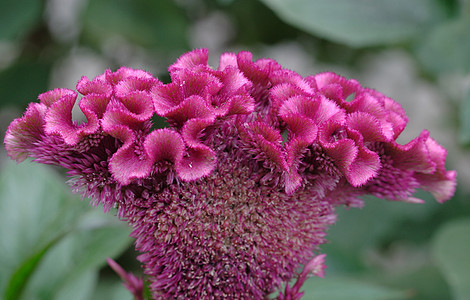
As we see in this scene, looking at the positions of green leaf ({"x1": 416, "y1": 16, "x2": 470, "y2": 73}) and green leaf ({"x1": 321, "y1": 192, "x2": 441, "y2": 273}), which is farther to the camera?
green leaf ({"x1": 321, "y1": 192, "x2": 441, "y2": 273})

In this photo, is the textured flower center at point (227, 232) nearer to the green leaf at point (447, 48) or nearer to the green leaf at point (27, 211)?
the green leaf at point (27, 211)

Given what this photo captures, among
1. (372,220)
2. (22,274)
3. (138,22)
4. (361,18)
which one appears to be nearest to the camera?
(22,274)

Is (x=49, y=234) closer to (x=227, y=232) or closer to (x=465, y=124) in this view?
(x=227, y=232)

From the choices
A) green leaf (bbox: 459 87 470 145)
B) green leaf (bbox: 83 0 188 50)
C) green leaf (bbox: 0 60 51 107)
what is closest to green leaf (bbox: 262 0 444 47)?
green leaf (bbox: 459 87 470 145)

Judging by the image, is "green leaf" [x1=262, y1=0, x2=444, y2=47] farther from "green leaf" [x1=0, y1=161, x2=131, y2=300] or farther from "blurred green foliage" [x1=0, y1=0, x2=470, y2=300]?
"green leaf" [x1=0, y1=161, x2=131, y2=300]

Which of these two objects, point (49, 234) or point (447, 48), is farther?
point (447, 48)

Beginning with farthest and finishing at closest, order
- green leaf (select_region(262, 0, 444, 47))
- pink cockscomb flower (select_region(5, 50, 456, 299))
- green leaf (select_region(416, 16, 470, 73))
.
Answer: green leaf (select_region(416, 16, 470, 73))
green leaf (select_region(262, 0, 444, 47))
pink cockscomb flower (select_region(5, 50, 456, 299))

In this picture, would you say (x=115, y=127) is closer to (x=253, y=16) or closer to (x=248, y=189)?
(x=248, y=189)

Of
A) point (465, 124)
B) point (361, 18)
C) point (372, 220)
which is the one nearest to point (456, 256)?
point (465, 124)
